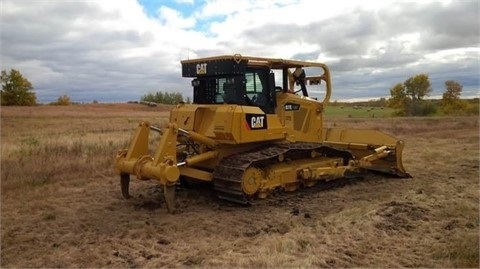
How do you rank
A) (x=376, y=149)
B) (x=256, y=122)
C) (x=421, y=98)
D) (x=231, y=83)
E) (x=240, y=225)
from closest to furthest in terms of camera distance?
(x=240, y=225)
(x=256, y=122)
(x=231, y=83)
(x=376, y=149)
(x=421, y=98)

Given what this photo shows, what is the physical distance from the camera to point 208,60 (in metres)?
9.20

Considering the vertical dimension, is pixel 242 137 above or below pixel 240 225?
above

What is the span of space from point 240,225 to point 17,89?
77.2m

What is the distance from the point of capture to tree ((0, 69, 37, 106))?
74000 millimetres

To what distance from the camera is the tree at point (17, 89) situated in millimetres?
74000

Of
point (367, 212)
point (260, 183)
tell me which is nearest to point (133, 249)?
point (260, 183)

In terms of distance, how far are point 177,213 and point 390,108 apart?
7456 centimetres

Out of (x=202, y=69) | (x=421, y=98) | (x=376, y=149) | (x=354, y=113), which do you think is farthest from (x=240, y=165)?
(x=421, y=98)

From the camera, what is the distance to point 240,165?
8.38 m

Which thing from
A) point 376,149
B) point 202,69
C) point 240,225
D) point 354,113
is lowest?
point 240,225

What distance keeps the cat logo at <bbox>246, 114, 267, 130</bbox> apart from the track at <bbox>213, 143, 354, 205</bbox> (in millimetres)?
460

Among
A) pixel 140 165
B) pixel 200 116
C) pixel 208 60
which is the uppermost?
pixel 208 60

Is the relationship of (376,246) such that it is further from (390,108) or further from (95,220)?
(390,108)

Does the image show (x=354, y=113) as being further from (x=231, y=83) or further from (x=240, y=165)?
(x=240, y=165)
